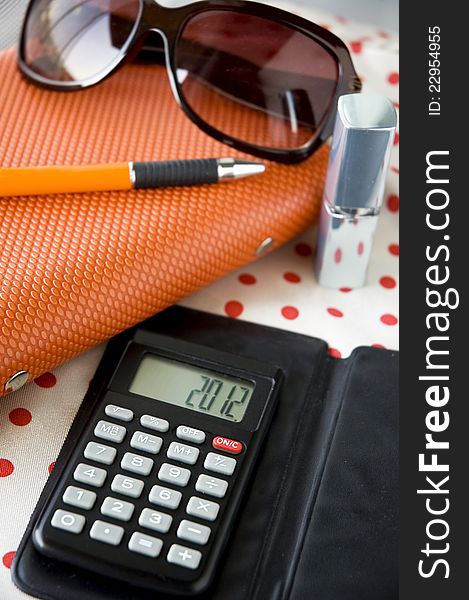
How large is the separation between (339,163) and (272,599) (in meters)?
0.22

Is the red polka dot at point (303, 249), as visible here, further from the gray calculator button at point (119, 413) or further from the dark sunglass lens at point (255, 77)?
the gray calculator button at point (119, 413)

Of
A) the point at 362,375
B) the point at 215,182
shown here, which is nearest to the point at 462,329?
the point at 362,375

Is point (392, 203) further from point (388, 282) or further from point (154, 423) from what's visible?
point (154, 423)

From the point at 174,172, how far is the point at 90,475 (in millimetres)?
179

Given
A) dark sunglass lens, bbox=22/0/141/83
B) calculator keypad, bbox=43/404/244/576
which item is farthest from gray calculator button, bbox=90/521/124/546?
dark sunglass lens, bbox=22/0/141/83

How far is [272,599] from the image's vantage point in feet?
1.21

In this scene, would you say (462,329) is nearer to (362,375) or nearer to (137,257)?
(362,375)

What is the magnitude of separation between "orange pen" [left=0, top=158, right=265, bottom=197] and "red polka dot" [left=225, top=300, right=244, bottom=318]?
72 millimetres

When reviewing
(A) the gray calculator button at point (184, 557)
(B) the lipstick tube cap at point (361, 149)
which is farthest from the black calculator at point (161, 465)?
(B) the lipstick tube cap at point (361, 149)

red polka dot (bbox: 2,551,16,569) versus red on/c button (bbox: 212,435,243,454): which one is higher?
red on/c button (bbox: 212,435,243,454)

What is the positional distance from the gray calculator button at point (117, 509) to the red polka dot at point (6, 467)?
0.18ft

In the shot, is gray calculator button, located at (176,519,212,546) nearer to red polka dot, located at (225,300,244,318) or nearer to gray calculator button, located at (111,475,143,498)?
gray calculator button, located at (111,475,143,498)

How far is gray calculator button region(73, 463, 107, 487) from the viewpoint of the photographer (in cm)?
39

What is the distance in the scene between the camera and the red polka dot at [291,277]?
0.52 meters
